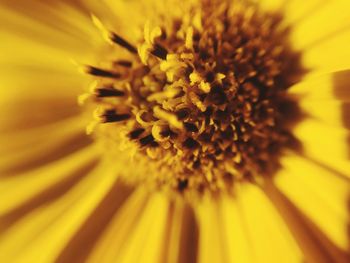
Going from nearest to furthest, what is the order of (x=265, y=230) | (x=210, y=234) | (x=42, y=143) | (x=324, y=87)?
(x=324, y=87) < (x=265, y=230) < (x=210, y=234) < (x=42, y=143)

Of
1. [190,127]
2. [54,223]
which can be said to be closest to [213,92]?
[190,127]

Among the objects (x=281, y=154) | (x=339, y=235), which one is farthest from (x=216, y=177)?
(x=339, y=235)

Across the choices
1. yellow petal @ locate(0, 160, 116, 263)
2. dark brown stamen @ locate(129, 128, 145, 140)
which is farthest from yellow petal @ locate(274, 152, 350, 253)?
yellow petal @ locate(0, 160, 116, 263)

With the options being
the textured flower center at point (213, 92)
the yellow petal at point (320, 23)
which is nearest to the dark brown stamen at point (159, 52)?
the textured flower center at point (213, 92)

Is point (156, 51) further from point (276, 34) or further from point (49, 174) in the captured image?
point (49, 174)

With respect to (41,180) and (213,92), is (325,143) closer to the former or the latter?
(213,92)

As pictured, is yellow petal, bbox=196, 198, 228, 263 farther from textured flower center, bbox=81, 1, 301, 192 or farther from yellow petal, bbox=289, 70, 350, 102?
yellow petal, bbox=289, 70, 350, 102

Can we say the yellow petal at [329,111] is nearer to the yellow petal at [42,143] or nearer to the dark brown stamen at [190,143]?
the dark brown stamen at [190,143]

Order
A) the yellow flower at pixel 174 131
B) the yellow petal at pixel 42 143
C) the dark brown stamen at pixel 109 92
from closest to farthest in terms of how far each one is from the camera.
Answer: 1. the yellow flower at pixel 174 131
2. the dark brown stamen at pixel 109 92
3. the yellow petal at pixel 42 143
